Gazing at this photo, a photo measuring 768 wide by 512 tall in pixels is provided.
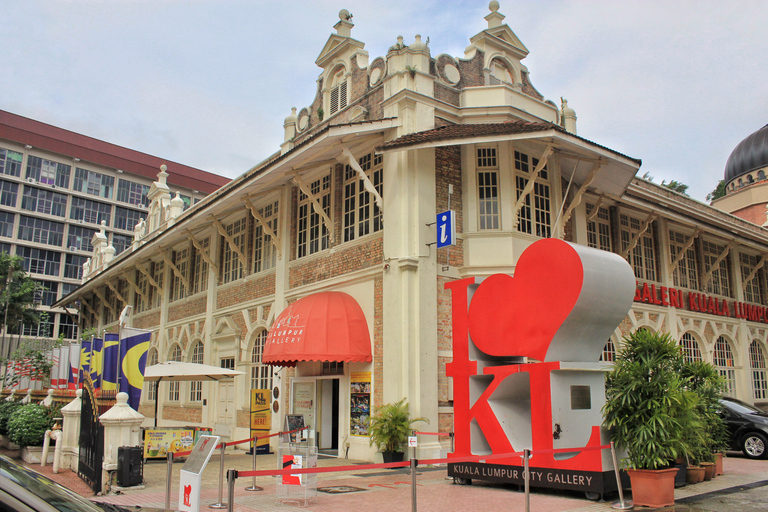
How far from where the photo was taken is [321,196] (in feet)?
59.2

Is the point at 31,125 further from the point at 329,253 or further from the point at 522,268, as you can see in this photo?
the point at 522,268

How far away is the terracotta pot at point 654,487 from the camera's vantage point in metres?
8.07

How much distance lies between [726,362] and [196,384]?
20.7 meters

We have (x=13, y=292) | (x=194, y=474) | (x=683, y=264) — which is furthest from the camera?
(x=13, y=292)

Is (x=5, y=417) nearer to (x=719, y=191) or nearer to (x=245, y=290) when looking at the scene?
(x=245, y=290)

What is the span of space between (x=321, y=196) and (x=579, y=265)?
10.4 m

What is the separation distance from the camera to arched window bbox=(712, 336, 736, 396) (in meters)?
23.5

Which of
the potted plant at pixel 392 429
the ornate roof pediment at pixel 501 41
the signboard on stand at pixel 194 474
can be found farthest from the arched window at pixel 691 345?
the signboard on stand at pixel 194 474

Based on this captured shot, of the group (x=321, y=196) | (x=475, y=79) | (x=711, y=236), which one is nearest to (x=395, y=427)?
(x=321, y=196)

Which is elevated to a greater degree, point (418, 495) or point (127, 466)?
point (127, 466)

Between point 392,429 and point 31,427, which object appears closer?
point 392,429

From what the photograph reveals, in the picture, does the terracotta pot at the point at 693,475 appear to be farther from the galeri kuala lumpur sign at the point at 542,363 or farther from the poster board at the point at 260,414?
the poster board at the point at 260,414

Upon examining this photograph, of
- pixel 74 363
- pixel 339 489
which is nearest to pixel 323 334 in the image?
pixel 339 489

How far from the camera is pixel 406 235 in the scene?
46.6 ft
